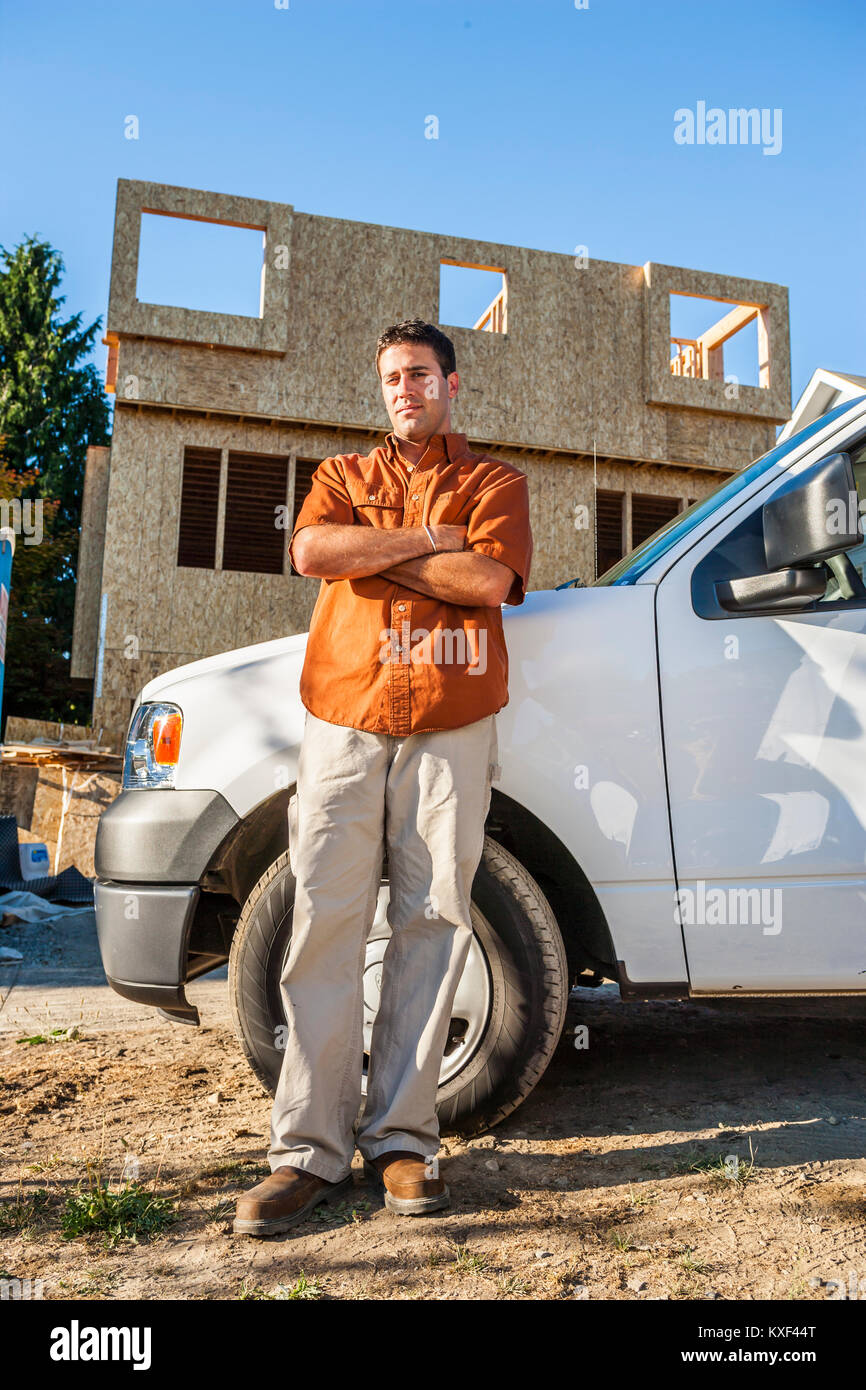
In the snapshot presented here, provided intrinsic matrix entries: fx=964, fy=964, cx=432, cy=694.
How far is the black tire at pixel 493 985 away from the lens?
8.98 feet

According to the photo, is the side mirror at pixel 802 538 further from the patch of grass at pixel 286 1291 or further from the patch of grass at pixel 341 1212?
the patch of grass at pixel 286 1291

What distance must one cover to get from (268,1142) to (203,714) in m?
1.33

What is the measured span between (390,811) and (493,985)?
24.3 inches

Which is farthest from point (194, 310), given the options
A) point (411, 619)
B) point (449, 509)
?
point (411, 619)

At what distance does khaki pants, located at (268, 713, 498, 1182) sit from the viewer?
246 centimetres

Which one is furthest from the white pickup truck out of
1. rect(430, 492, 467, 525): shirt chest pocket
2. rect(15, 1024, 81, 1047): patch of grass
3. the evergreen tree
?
the evergreen tree

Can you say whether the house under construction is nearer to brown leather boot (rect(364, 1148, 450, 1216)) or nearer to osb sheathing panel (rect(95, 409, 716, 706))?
osb sheathing panel (rect(95, 409, 716, 706))

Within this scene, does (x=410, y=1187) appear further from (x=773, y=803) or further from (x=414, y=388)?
(x=414, y=388)

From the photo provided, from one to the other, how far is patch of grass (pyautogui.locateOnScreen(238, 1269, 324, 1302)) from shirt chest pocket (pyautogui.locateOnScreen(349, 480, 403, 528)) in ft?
6.04

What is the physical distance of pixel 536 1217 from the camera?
237cm

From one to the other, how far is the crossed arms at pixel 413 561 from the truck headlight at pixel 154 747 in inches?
29.2

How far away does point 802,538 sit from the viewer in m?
2.62

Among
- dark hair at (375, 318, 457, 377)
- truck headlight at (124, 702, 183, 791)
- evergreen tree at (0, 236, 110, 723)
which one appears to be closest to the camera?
dark hair at (375, 318, 457, 377)
